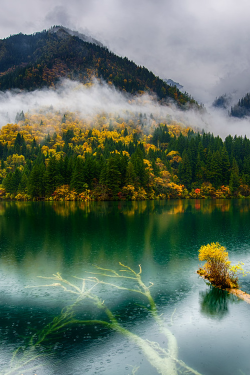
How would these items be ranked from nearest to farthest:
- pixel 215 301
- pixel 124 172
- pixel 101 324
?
pixel 101 324 < pixel 215 301 < pixel 124 172

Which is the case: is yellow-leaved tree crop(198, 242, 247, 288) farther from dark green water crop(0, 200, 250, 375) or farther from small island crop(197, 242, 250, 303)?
dark green water crop(0, 200, 250, 375)

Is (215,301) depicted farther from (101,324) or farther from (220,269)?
(101,324)

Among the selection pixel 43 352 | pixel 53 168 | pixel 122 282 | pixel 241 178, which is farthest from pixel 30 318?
pixel 241 178

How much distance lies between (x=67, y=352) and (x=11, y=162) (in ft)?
517

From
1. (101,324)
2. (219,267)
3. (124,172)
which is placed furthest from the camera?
(124,172)

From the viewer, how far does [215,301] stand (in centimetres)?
1717

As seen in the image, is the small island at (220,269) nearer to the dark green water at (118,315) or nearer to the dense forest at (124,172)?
the dark green water at (118,315)

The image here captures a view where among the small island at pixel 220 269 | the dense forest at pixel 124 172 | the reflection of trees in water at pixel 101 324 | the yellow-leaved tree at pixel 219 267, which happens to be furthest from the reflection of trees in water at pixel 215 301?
the dense forest at pixel 124 172

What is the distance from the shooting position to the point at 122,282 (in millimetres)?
20328

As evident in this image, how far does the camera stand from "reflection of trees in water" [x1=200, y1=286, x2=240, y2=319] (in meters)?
15.7

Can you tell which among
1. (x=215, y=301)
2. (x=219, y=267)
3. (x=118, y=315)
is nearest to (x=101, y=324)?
(x=118, y=315)

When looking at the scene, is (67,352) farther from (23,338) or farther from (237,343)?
(237,343)

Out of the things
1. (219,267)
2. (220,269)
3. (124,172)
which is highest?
(124,172)

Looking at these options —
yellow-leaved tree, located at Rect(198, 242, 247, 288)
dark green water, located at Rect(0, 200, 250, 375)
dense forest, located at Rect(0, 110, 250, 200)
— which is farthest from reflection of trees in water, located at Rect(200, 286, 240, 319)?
dense forest, located at Rect(0, 110, 250, 200)
